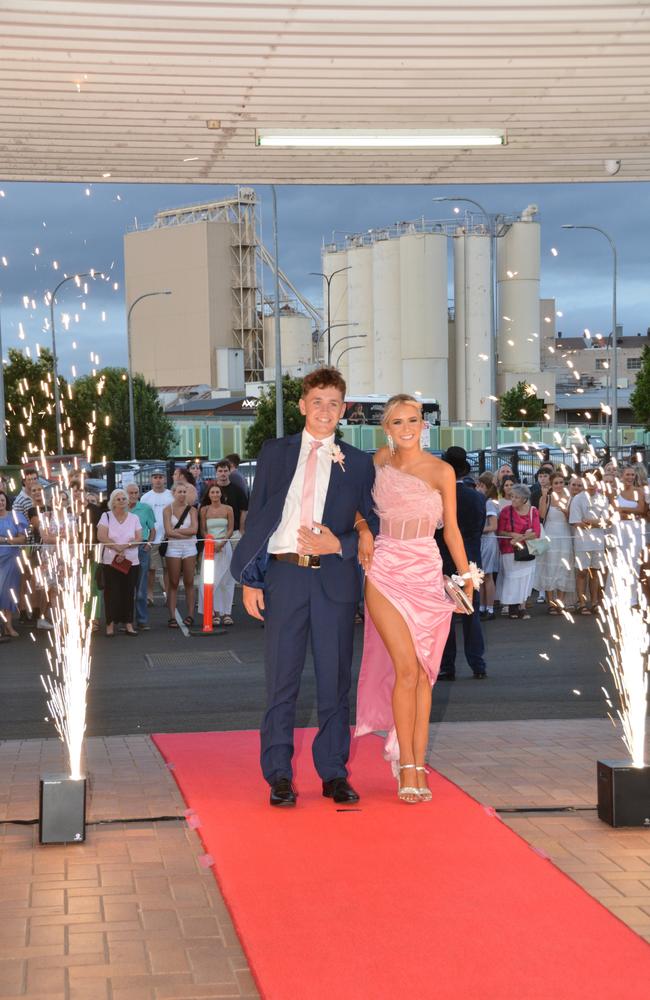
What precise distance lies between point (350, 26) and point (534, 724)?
15.9 ft

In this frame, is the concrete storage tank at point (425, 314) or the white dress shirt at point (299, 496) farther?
the concrete storage tank at point (425, 314)

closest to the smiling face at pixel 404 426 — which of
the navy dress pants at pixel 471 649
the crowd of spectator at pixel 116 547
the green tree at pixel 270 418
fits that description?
the navy dress pants at pixel 471 649

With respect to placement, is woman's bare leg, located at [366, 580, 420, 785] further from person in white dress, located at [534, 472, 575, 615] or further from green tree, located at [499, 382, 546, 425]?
green tree, located at [499, 382, 546, 425]

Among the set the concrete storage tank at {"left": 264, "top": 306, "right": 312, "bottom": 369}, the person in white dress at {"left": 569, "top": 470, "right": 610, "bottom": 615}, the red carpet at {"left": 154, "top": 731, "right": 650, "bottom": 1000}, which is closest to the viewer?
the red carpet at {"left": 154, "top": 731, "right": 650, "bottom": 1000}

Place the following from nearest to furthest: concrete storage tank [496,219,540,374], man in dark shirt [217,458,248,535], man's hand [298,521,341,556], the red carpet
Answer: the red carpet → man's hand [298,521,341,556] → man in dark shirt [217,458,248,535] → concrete storage tank [496,219,540,374]

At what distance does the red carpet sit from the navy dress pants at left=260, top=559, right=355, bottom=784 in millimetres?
336

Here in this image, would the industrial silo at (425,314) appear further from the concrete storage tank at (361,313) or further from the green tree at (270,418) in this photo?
the green tree at (270,418)

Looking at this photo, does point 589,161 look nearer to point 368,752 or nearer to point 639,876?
point 368,752

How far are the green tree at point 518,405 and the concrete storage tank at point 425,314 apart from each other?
4.34m

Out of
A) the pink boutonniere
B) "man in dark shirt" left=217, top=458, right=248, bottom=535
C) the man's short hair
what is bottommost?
"man in dark shirt" left=217, top=458, right=248, bottom=535

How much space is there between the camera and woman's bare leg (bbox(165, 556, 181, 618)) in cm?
1588

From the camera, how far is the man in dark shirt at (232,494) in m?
16.7

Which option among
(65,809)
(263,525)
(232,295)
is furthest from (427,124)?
(232,295)

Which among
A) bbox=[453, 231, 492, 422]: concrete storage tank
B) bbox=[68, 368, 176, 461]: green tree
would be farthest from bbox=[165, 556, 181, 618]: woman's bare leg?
bbox=[453, 231, 492, 422]: concrete storage tank
